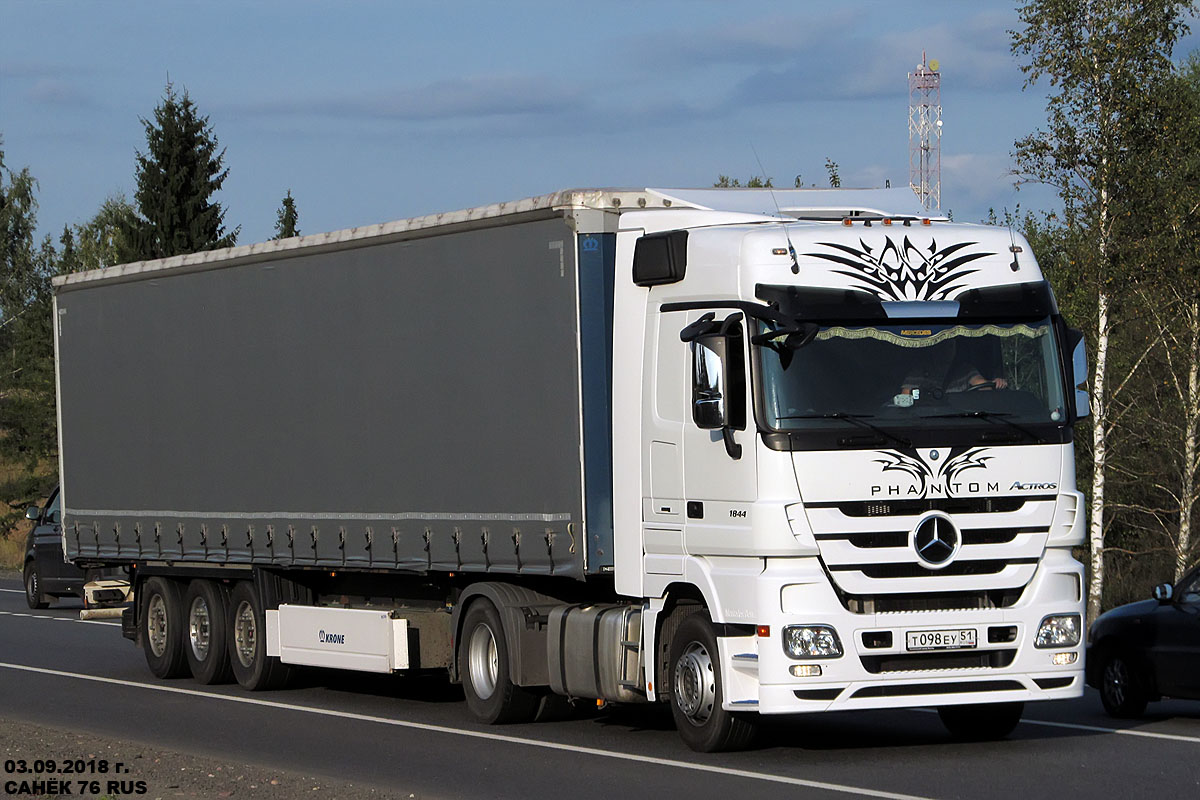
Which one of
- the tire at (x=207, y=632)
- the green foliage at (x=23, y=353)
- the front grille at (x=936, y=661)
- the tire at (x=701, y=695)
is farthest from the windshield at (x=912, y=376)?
the green foliage at (x=23, y=353)

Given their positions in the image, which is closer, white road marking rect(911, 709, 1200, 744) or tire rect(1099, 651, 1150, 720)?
white road marking rect(911, 709, 1200, 744)

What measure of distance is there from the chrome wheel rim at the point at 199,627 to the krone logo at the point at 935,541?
29.8 feet

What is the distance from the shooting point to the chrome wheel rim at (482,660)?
14.8 metres

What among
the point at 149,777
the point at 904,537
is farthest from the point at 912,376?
the point at 149,777

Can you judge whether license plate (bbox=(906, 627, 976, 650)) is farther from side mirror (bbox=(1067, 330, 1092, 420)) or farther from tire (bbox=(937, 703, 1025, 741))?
side mirror (bbox=(1067, 330, 1092, 420))

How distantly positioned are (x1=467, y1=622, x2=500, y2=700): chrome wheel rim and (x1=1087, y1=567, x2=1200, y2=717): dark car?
4743 mm

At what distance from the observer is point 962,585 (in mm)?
12008

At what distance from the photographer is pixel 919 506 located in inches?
470

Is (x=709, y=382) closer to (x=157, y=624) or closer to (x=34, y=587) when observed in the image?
(x=157, y=624)

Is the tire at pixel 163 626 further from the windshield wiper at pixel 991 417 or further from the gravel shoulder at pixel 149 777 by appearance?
the windshield wiper at pixel 991 417

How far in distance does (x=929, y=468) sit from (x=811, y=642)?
1.34 meters

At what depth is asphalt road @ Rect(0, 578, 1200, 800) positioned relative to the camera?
36.6 feet

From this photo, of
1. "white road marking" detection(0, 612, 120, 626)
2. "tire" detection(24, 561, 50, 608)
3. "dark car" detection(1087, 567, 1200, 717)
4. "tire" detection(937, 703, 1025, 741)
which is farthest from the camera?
"tire" detection(24, 561, 50, 608)

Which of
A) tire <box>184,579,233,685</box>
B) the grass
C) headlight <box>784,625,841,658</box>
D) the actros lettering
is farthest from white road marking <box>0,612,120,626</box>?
the grass
